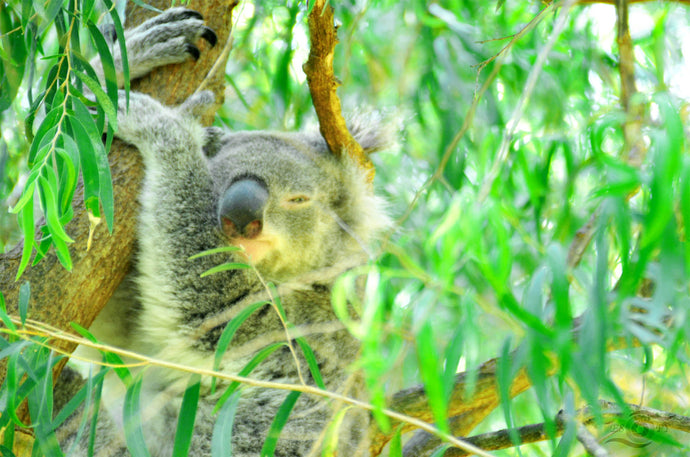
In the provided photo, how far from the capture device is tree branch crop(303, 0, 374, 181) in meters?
1.81

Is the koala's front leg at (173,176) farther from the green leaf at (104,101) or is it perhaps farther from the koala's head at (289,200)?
the green leaf at (104,101)

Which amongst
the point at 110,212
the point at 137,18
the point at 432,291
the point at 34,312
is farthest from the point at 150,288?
the point at 432,291

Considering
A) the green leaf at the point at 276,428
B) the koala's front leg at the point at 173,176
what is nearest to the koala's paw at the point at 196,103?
the koala's front leg at the point at 173,176

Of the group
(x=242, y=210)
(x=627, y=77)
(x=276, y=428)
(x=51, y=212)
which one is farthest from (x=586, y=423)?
(x=51, y=212)

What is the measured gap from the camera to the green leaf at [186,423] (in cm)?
142

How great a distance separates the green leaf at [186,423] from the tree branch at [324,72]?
3.11 feet

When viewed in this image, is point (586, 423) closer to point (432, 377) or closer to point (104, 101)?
point (432, 377)

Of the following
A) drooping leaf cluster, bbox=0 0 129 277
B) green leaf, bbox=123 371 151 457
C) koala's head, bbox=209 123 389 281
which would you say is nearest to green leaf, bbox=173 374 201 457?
green leaf, bbox=123 371 151 457

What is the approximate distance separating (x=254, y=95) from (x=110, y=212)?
245 cm

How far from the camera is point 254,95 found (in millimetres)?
3799

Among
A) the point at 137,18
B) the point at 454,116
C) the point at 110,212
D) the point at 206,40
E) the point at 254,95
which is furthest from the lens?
the point at 254,95

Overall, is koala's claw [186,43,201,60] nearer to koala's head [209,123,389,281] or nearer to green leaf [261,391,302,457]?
koala's head [209,123,389,281]

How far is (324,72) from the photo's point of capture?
1917 mm

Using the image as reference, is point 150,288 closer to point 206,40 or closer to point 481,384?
point 206,40
